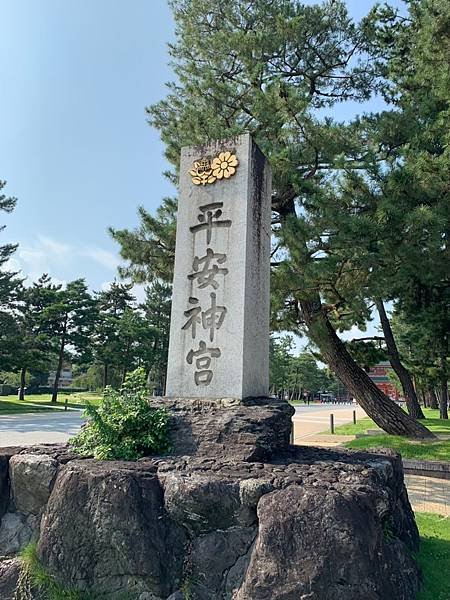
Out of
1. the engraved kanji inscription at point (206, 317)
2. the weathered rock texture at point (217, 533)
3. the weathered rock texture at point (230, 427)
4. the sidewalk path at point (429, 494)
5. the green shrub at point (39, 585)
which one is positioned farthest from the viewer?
the sidewalk path at point (429, 494)

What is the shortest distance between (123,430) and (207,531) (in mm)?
1334

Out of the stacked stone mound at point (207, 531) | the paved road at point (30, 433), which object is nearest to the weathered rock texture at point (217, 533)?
the stacked stone mound at point (207, 531)

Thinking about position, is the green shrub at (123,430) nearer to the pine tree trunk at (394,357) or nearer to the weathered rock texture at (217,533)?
the weathered rock texture at (217,533)

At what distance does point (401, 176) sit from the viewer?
7527 mm

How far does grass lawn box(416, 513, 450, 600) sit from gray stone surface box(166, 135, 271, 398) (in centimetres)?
211

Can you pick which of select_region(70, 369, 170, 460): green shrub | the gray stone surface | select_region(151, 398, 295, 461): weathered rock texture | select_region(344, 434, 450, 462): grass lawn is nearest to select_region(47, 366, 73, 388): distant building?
select_region(344, 434, 450, 462): grass lawn

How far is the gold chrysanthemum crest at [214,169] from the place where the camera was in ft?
16.7

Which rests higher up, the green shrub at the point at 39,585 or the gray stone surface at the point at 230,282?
the gray stone surface at the point at 230,282

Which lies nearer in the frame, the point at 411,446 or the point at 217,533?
the point at 217,533

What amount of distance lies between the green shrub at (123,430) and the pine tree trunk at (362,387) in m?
6.83

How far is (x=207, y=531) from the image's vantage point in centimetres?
305

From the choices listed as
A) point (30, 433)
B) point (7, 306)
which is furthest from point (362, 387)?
point (7, 306)

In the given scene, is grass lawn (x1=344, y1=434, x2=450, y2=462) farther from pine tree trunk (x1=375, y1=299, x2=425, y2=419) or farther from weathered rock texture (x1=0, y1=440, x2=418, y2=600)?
weathered rock texture (x1=0, y1=440, x2=418, y2=600)

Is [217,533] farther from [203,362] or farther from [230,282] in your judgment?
[230,282]
